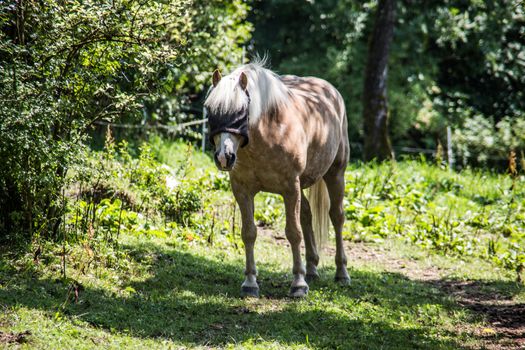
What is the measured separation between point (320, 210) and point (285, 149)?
1.63 m

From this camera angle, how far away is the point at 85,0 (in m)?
6.09

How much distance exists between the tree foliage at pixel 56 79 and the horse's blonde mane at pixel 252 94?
2.68ft

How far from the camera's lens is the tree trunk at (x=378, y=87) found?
51.4ft

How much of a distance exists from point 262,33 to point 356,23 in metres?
3.87

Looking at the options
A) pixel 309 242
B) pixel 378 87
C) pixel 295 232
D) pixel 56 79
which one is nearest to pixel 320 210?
pixel 309 242

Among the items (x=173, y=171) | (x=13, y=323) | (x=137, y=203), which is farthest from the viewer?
(x=173, y=171)

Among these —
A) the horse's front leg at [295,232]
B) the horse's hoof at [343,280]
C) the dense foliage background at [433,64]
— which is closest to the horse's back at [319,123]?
the horse's front leg at [295,232]

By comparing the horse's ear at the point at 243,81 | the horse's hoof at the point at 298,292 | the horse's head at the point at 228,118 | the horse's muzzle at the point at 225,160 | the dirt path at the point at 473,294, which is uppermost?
the horse's ear at the point at 243,81

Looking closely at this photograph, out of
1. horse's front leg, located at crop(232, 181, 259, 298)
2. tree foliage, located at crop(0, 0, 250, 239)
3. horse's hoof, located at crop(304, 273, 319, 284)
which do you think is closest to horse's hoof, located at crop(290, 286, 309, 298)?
horse's front leg, located at crop(232, 181, 259, 298)

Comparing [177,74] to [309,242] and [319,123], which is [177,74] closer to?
[319,123]

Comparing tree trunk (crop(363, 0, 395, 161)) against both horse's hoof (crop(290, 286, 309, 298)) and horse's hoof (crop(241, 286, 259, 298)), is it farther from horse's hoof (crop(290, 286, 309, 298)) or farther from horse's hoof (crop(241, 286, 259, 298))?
horse's hoof (crop(241, 286, 259, 298))

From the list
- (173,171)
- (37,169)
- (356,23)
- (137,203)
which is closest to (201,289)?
(37,169)

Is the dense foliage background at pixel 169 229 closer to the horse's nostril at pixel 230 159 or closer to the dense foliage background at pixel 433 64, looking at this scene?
the horse's nostril at pixel 230 159

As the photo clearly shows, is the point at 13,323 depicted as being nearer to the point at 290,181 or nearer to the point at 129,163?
the point at 290,181
